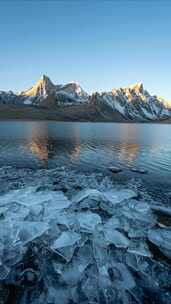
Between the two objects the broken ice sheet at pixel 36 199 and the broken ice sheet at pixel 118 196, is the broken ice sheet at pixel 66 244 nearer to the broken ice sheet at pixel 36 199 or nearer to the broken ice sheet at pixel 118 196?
the broken ice sheet at pixel 36 199

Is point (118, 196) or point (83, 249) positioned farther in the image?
point (118, 196)

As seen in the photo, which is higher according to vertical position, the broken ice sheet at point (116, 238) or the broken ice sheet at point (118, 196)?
the broken ice sheet at point (116, 238)

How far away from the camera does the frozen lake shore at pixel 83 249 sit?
7.38 metres

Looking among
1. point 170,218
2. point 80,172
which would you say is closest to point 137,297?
point 170,218

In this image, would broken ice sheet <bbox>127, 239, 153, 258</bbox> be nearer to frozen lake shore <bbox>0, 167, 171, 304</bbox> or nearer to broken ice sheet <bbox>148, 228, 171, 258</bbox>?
frozen lake shore <bbox>0, 167, 171, 304</bbox>

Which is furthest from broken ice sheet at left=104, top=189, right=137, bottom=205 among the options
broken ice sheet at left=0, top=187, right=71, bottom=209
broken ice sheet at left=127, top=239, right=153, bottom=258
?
broken ice sheet at left=127, top=239, right=153, bottom=258

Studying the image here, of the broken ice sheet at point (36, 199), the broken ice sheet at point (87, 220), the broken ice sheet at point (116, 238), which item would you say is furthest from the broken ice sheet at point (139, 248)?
the broken ice sheet at point (36, 199)

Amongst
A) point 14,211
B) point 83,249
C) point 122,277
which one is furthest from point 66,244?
point 14,211

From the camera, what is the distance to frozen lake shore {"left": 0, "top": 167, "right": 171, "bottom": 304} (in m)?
7.38

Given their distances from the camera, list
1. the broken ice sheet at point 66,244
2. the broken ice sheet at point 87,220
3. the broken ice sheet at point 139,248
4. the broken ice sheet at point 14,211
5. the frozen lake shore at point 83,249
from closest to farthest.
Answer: the frozen lake shore at point 83,249
the broken ice sheet at point 66,244
the broken ice sheet at point 139,248
the broken ice sheet at point 87,220
the broken ice sheet at point 14,211

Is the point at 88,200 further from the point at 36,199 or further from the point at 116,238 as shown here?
the point at 116,238

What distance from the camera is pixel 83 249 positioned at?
9.32m

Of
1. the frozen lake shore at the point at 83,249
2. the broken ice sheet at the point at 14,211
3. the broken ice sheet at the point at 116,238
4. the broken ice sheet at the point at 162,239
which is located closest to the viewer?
→ the frozen lake shore at the point at 83,249

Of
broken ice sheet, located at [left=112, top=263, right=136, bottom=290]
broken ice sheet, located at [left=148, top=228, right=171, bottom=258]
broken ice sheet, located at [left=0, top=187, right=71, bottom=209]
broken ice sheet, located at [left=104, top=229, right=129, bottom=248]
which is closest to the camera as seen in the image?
broken ice sheet, located at [left=112, top=263, right=136, bottom=290]
